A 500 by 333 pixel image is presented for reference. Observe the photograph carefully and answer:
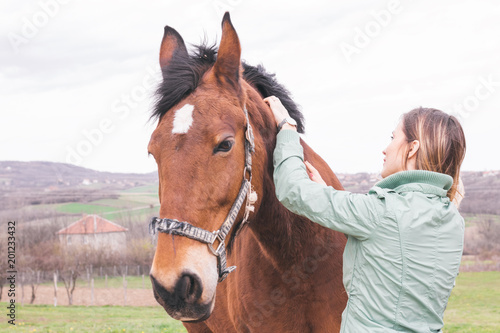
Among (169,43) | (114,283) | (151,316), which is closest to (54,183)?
(114,283)

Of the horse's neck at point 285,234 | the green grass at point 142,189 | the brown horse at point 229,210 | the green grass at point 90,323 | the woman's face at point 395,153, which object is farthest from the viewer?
the green grass at point 142,189

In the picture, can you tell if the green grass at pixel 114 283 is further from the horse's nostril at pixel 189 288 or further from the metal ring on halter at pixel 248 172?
the horse's nostril at pixel 189 288

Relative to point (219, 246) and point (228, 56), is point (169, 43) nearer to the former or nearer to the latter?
point (228, 56)

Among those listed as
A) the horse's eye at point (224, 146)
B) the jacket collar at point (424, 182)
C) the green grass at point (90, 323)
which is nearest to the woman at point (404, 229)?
the jacket collar at point (424, 182)

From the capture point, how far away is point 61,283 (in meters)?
43.5

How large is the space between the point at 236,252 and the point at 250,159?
4.79ft

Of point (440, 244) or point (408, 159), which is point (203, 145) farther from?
point (440, 244)

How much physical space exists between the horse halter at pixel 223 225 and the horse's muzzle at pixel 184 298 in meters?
0.21

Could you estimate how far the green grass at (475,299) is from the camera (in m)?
20.5

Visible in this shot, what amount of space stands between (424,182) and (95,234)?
6096 cm

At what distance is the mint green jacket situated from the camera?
6.72 feet

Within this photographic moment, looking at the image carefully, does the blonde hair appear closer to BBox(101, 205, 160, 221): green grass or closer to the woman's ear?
the woman's ear

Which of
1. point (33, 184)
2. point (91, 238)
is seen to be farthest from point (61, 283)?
point (33, 184)

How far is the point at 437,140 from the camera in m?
2.26
